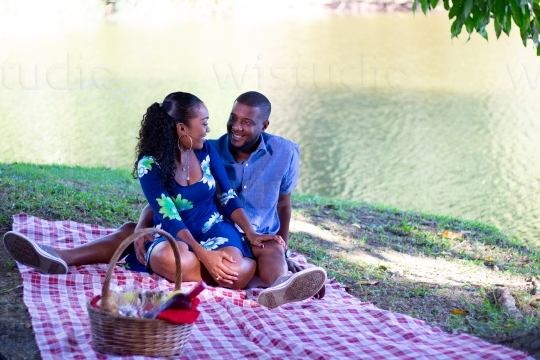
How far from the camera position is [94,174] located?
809 centimetres

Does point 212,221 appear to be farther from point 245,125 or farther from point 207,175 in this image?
point 245,125

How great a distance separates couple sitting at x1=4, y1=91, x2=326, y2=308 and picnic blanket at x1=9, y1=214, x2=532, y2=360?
0.34 ft

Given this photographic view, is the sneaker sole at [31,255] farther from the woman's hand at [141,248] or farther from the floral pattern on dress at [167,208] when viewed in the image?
the floral pattern on dress at [167,208]

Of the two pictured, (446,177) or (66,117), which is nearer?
(446,177)

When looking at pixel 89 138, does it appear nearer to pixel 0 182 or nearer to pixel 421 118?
pixel 421 118

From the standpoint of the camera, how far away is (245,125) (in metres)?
4.59

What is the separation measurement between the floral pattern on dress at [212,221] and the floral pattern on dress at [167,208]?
25 cm

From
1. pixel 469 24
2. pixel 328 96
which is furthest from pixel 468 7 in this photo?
pixel 328 96

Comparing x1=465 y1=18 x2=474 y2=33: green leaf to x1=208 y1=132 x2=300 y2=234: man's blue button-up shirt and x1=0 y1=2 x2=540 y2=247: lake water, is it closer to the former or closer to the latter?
x1=208 y1=132 x2=300 y2=234: man's blue button-up shirt

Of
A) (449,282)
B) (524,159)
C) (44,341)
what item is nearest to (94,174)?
(449,282)

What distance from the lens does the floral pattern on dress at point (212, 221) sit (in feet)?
14.8

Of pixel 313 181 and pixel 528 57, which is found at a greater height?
pixel 528 57

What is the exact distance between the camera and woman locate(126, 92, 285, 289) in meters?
4.28

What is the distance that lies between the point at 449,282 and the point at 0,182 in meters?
3.63
